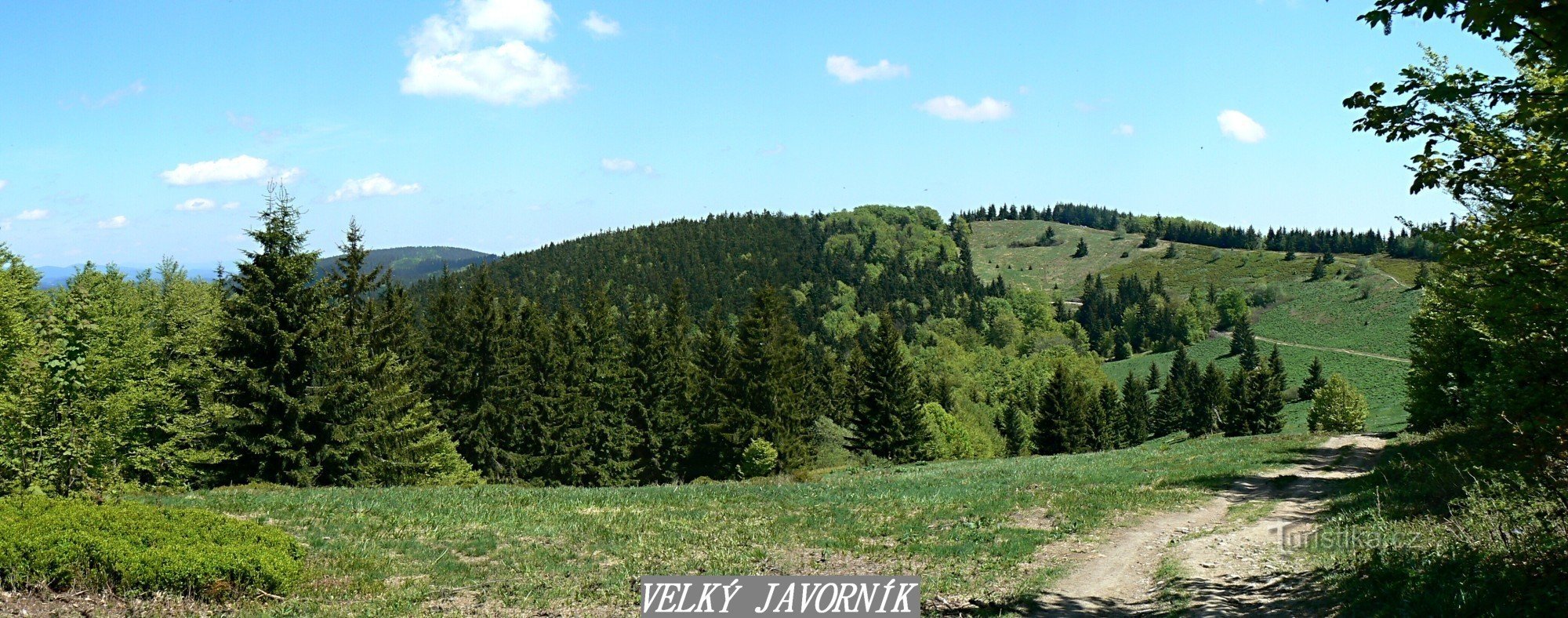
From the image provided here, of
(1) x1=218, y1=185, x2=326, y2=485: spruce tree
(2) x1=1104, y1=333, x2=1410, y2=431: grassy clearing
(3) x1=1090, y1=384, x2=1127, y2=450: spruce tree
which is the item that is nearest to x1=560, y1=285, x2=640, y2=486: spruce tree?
(1) x1=218, y1=185, x2=326, y2=485: spruce tree

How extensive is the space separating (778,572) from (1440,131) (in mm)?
10893

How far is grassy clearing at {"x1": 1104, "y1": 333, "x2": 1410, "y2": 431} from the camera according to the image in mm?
90562

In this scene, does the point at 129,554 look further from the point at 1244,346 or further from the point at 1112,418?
the point at 1244,346

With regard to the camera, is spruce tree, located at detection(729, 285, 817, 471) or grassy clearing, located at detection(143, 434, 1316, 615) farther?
spruce tree, located at detection(729, 285, 817, 471)

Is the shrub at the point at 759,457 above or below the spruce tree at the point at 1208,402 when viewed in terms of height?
above

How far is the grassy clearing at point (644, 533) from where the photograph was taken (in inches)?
515

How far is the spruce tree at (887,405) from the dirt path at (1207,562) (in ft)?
158

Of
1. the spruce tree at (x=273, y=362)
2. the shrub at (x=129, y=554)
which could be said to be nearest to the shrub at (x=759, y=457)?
the spruce tree at (x=273, y=362)

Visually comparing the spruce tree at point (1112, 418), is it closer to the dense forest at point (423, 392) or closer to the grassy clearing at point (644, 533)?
the dense forest at point (423, 392)

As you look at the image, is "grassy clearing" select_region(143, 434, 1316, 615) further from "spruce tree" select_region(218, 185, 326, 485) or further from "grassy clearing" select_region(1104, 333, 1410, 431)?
"grassy clearing" select_region(1104, 333, 1410, 431)

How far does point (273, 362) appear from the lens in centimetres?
3225

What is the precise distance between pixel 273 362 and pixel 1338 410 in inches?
3355

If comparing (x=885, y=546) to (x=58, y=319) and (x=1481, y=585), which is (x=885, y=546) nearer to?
(x=1481, y=585)

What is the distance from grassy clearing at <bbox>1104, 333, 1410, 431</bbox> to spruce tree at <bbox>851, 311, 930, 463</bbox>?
3718 cm
